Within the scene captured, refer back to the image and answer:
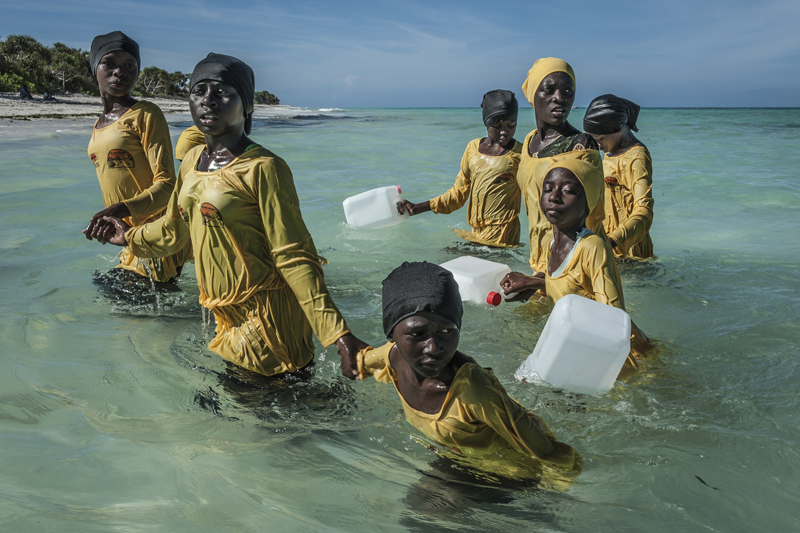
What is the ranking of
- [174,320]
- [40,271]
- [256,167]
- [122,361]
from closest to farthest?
1. [256,167]
2. [122,361]
3. [174,320]
4. [40,271]

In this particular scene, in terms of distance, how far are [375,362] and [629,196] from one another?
11.3 feet

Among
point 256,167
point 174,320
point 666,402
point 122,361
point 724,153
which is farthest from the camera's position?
point 724,153

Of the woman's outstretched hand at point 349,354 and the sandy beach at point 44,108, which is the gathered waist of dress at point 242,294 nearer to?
the woman's outstretched hand at point 349,354

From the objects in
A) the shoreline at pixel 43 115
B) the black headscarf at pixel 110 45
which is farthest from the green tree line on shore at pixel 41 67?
the black headscarf at pixel 110 45

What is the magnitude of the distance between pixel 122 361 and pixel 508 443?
2549mm

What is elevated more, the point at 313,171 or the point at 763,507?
the point at 313,171

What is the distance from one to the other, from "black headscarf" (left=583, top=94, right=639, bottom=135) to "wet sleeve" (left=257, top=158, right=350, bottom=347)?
3113 mm

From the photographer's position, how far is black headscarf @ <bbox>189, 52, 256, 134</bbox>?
252 cm

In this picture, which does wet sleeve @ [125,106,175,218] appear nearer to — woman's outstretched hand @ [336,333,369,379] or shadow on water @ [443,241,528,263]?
woman's outstretched hand @ [336,333,369,379]

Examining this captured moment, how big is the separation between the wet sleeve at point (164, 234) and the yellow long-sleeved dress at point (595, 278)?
1952 millimetres

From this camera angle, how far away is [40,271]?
5660 millimetres

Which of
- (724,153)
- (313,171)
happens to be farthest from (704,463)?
(724,153)

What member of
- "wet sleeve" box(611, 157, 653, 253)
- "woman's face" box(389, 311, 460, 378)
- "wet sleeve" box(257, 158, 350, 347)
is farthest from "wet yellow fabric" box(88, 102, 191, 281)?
"wet sleeve" box(611, 157, 653, 253)

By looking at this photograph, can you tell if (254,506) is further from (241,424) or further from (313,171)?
(313,171)
